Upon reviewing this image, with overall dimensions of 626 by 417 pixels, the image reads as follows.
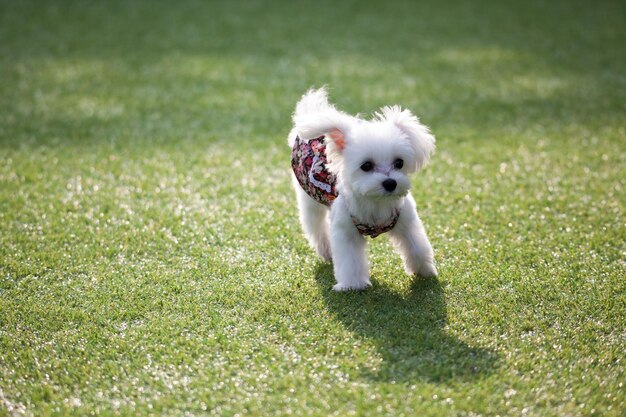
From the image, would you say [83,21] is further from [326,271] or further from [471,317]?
[471,317]

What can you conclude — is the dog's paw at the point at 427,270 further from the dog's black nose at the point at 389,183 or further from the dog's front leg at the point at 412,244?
the dog's black nose at the point at 389,183

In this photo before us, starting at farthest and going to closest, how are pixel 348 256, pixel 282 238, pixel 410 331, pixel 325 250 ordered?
pixel 282 238 → pixel 325 250 → pixel 348 256 → pixel 410 331

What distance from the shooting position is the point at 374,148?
2.88m

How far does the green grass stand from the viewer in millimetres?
2533

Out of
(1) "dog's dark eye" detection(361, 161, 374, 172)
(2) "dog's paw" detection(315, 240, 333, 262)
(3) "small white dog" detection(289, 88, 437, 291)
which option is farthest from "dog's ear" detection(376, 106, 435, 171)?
(2) "dog's paw" detection(315, 240, 333, 262)

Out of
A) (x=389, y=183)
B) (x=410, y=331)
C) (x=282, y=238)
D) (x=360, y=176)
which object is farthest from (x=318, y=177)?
(x=410, y=331)

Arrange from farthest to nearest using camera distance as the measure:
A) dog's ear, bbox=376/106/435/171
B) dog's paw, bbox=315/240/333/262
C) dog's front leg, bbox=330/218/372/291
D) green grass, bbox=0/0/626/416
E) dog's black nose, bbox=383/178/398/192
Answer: dog's paw, bbox=315/240/333/262 < dog's front leg, bbox=330/218/372/291 < dog's ear, bbox=376/106/435/171 < dog's black nose, bbox=383/178/398/192 < green grass, bbox=0/0/626/416

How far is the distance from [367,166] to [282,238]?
98 centimetres

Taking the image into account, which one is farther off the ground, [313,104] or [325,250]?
[313,104]

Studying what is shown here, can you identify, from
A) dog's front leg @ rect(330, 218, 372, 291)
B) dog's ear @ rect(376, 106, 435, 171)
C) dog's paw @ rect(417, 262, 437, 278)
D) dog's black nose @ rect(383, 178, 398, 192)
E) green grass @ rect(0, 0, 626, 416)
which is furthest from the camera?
dog's paw @ rect(417, 262, 437, 278)

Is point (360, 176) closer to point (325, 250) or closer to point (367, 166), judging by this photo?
point (367, 166)

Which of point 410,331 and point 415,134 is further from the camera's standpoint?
point 415,134

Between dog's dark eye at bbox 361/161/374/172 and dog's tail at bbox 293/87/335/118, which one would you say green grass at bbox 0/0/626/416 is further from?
dog's tail at bbox 293/87/335/118

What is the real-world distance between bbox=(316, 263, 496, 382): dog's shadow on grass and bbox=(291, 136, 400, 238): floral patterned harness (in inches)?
11.7
